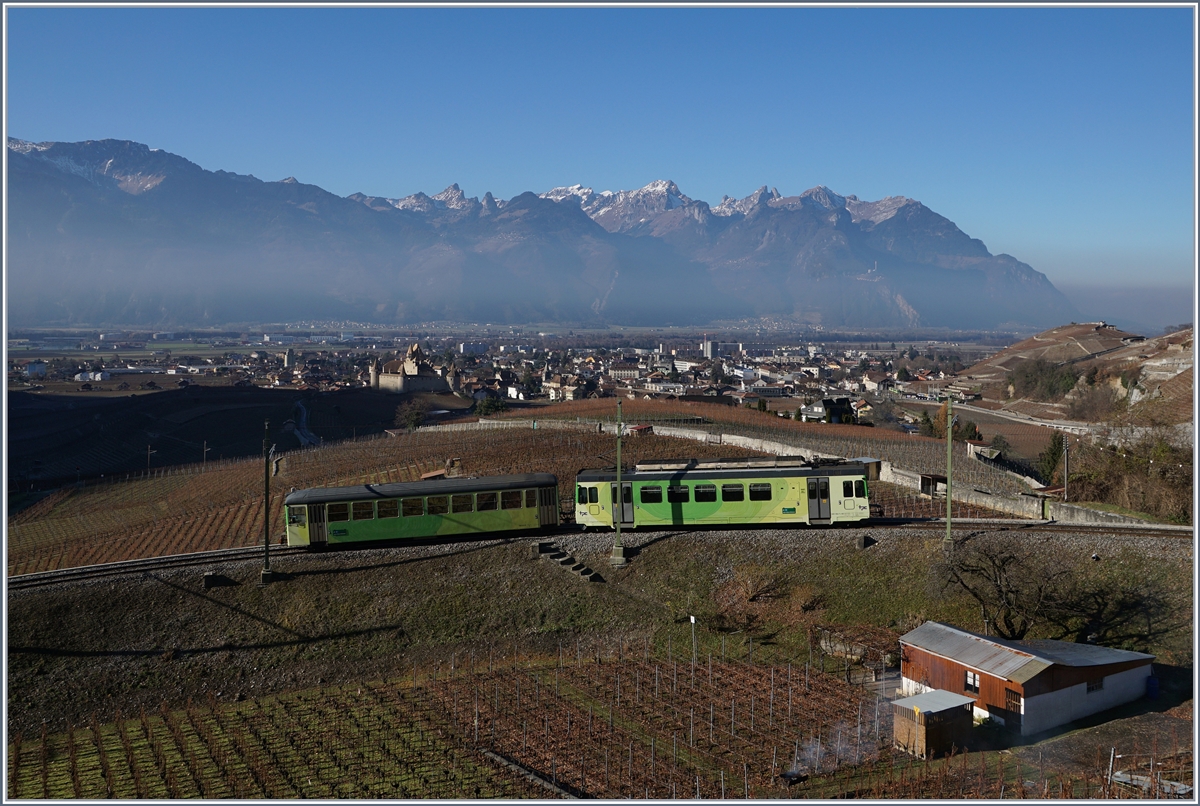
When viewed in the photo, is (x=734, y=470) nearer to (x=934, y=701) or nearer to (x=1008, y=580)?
(x=1008, y=580)

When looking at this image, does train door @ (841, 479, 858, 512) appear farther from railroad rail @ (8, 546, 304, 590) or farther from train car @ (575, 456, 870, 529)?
railroad rail @ (8, 546, 304, 590)

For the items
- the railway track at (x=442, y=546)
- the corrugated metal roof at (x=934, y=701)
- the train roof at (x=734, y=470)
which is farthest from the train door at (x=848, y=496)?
the corrugated metal roof at (x=934, y=701)

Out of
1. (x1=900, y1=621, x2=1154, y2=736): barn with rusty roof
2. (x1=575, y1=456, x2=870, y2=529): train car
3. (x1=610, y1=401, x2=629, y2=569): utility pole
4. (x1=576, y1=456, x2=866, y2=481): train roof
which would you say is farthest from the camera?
(x1=576, y1=456, x2=866, y2=481): train roof

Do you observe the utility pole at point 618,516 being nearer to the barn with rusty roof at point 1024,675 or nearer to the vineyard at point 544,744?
the vineyard at point 544,744

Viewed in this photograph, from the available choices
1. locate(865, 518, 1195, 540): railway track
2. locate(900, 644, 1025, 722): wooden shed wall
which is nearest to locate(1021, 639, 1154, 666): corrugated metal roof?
locate(900, 644, 1025, 722): wooden shed wall

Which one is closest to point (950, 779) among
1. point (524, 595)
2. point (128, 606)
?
point (524, 595)

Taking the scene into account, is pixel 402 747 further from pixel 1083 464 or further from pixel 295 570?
pixel 1083 464
